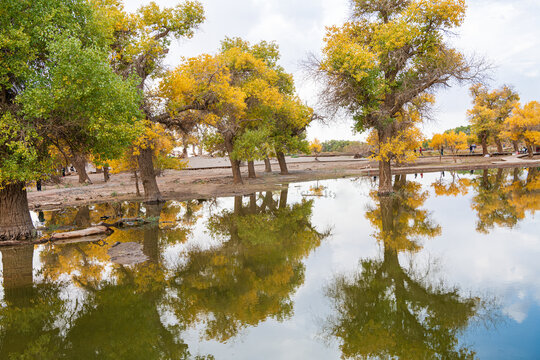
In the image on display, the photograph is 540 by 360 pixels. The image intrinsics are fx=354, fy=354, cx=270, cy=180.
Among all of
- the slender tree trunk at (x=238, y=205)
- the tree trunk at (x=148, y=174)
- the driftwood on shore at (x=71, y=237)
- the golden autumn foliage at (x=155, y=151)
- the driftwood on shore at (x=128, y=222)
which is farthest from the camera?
the tree trunk at (x=148, y=174)

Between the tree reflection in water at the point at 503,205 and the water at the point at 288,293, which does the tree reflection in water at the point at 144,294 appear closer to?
the water at the point at 288,293

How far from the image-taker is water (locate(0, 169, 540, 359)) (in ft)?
17.6

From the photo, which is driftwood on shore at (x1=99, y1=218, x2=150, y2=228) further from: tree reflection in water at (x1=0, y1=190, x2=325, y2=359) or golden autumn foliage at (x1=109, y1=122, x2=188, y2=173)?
golden autumn foliage at (x1=109, y1=122, x2=188, y2=173)

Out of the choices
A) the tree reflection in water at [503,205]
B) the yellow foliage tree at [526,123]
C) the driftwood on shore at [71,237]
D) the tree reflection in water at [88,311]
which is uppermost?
the yellow foliage tree at [526,123]

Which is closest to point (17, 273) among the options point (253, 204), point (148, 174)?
point (253, 204)

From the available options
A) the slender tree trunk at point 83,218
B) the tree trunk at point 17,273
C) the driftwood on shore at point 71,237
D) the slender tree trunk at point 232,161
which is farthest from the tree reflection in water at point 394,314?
the slender tree trunk at point 232,161

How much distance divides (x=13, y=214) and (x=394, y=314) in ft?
44.8

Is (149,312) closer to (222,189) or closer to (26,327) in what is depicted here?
(26,327)

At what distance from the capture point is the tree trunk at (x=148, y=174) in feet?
72.2

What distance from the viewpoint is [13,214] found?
43.1 feet

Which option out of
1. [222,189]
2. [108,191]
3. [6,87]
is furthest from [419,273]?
[108,191]

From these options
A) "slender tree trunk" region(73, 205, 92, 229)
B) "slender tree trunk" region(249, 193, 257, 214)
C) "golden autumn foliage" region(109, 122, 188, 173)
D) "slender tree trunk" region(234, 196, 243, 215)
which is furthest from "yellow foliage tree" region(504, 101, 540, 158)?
"slender tree trunk" region(73, 205, 92, 229)

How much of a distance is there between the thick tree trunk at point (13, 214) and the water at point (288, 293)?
1.60 meters

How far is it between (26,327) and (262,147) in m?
24.8
